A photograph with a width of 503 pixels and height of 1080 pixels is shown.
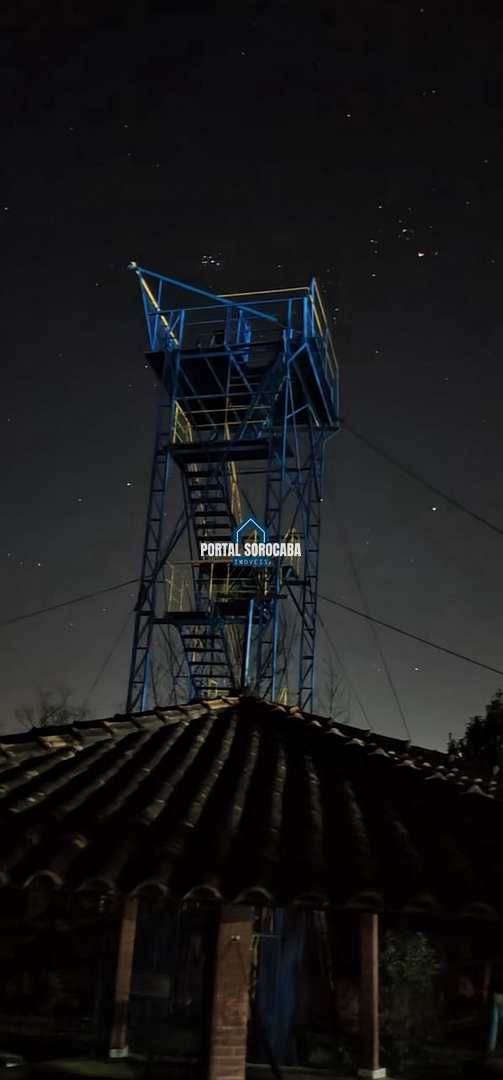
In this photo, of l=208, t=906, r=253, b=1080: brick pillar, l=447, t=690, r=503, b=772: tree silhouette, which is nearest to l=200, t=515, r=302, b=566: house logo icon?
l=447, t=690, r=503, b=772: tree silhouette

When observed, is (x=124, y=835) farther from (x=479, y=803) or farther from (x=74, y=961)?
(x=74, y=961)

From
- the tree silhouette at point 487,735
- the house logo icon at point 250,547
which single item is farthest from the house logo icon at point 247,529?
the tree silhouette at point 487,735

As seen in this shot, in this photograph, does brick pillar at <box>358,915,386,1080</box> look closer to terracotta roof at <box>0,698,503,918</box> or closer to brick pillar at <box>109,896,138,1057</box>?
brick pillar at <box>109,896,138,1057</box>

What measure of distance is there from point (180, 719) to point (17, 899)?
111 inches

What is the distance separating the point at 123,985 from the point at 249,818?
7449 millimetres

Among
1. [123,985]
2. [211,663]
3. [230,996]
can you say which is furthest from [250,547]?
[230,996]

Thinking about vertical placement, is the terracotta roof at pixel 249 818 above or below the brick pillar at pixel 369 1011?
above

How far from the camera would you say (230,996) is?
6.01 metres

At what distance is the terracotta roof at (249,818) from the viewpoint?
15.8 ft

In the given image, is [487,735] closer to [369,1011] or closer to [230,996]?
[369,1011]

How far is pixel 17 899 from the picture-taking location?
19.6 feet

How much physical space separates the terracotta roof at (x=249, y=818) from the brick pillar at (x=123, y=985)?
478 centimetres

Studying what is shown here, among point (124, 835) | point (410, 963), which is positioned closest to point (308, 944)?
point (410, 963)

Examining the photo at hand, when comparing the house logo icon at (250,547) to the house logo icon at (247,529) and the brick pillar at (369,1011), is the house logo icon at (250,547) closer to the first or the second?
the house logo icon at (247,529)
